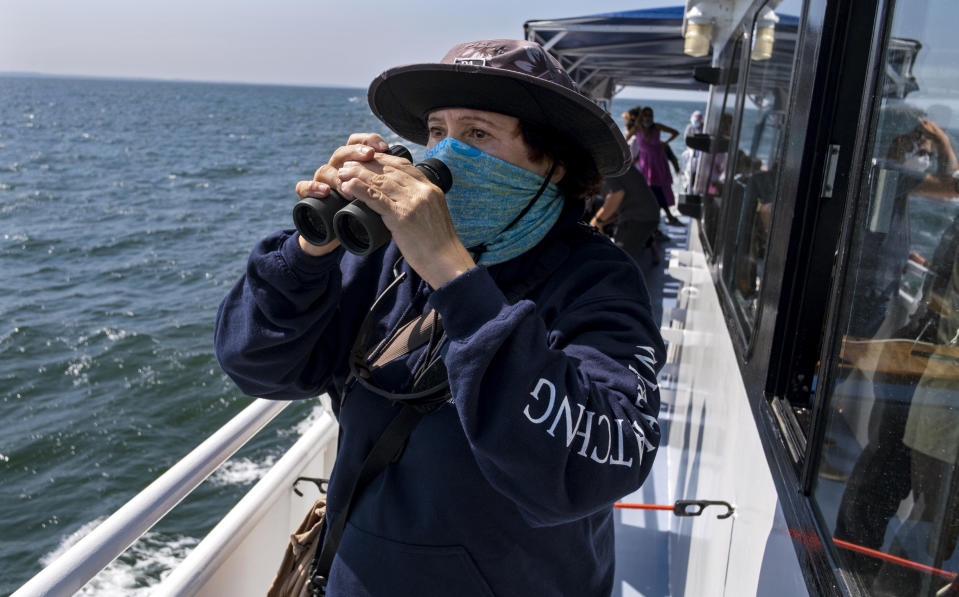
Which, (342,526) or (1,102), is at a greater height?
(342,526)

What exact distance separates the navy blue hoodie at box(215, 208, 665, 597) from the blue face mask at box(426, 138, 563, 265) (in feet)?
0.14

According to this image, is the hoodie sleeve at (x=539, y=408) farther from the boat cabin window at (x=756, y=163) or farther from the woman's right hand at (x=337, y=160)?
the boat cabin window at (x=756, y=163)

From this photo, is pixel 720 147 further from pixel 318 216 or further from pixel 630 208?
pixel 318 216

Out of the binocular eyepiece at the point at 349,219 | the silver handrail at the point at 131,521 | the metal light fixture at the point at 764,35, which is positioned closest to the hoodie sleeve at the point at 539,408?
the binocular eyepiece at the point at 349,219

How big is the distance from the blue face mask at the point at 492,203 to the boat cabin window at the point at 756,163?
841 mm

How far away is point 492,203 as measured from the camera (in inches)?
51.2

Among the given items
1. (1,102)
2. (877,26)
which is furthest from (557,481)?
(1,102)

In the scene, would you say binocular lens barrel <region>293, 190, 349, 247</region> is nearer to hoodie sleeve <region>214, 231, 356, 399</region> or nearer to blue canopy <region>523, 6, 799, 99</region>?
hoodie sleeve <region>214, 231, 356, 399</region>

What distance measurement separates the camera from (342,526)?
1325 millimetres

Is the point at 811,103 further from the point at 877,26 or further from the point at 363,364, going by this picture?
the point at 363,364

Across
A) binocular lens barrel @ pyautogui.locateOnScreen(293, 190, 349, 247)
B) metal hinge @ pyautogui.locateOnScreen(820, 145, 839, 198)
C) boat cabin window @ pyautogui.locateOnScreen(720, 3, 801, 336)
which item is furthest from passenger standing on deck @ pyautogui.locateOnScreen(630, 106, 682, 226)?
binocular lens barrel @ pyautogui.locateOnScreen(293, 190, 349, 247)

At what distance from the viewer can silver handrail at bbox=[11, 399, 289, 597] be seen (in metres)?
1.26

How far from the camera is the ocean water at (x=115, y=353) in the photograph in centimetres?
679

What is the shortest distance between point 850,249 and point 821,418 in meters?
0.28
